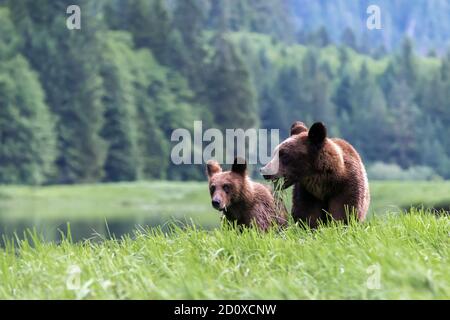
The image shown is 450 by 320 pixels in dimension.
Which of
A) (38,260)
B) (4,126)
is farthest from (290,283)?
(4,126)

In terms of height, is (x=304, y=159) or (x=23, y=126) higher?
(x=304, y=159)

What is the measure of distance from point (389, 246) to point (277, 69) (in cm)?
10576

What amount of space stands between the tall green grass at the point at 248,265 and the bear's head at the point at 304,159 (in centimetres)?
46

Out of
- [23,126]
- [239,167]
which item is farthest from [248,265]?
[23,126]

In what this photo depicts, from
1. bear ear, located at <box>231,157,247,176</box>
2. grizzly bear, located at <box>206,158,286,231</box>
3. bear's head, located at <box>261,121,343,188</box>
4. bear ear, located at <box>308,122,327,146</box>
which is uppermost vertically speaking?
bear ear, located at <box>308,122,327,146</box>

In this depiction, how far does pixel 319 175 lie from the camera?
311 inches

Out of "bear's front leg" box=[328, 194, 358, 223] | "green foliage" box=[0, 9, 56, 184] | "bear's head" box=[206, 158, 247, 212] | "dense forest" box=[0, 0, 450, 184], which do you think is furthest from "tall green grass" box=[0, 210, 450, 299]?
"dense forest" box=[0, 0, 450, 184]

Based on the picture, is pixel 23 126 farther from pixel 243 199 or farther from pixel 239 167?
pixel 243 199

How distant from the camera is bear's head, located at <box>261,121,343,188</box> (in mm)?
7816

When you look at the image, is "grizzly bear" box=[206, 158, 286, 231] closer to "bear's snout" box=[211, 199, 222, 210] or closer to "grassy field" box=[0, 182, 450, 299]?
"bear's snout" box=[211, 199, 222, 210]

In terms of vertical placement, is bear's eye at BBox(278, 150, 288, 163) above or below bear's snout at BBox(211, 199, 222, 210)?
above

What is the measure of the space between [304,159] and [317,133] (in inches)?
9.6

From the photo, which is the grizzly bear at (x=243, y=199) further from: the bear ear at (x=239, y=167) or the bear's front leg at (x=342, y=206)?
the bear's front leg at (x=342, y=206)

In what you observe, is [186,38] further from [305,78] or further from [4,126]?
[4,126]
